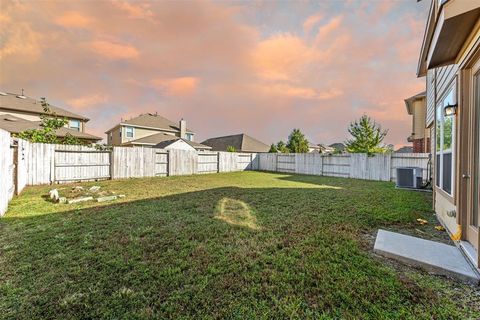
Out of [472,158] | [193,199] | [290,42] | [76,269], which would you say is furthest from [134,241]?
[290,42]

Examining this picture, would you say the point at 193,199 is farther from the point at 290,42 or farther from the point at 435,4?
the point at 290,42

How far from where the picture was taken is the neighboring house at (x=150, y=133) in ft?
62.1

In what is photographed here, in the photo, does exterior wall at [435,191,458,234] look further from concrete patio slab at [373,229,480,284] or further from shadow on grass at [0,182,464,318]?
shadow on grass at [0,182,464,318]

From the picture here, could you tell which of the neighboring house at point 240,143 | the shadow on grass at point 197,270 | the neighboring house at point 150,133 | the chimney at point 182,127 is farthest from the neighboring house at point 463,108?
the chimney at point 182,127

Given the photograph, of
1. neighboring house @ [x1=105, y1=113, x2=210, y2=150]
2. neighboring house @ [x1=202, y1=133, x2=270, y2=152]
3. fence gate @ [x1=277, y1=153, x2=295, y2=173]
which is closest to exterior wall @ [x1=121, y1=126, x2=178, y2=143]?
neighboring house @ [x1=105, y1=113, x2=210, y2=150]

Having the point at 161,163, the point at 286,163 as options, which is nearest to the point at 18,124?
the point at 161,163

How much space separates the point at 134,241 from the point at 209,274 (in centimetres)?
142

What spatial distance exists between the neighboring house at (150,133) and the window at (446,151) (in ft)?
53.8

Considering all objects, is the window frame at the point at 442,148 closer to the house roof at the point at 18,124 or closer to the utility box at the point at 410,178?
the utility box at the point at 410,178

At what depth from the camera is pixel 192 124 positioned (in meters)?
24.9

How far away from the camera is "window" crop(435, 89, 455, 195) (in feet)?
10.7

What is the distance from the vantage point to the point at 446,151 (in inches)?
143

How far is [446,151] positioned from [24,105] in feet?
71.7

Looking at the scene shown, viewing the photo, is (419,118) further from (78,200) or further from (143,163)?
(78,200)
